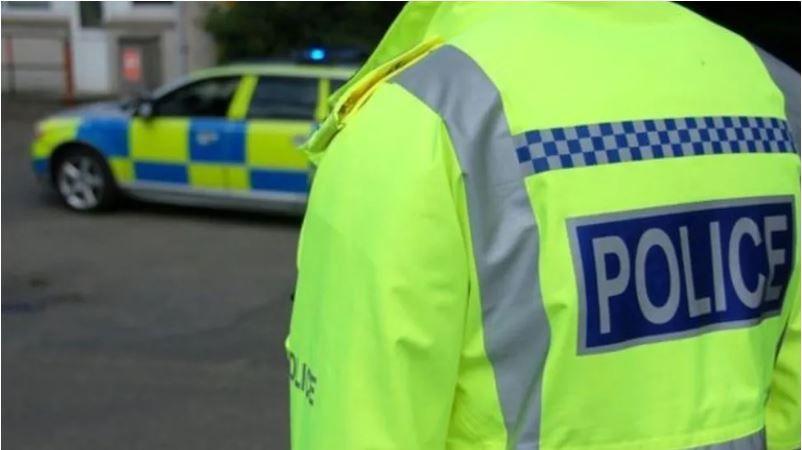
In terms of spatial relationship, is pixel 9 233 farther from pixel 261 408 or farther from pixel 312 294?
pixel 312 294

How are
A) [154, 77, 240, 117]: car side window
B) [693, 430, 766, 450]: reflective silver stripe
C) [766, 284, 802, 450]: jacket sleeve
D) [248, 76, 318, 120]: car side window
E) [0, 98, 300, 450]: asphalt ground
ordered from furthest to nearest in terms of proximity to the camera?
[154, 77, 240, 117]: car side window → [248, 76, 318, 120]: car side window → [0, 98, 300, 450]: asphalt ground → [766, 284, 802, 450]: jacket sleeve → [693, 430, 766, 450]: reflective silver stripe

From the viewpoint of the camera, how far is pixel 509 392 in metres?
1.35

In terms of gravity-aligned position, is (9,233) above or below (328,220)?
below

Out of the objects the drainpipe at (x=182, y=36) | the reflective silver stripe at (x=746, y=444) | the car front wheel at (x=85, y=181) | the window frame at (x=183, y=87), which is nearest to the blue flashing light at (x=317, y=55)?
the window frame at (x=183, y=87)

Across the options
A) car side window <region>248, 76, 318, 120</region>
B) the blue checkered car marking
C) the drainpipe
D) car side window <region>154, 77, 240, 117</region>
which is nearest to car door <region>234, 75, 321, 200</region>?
car side window <region>248, 76, 318, 120</region>

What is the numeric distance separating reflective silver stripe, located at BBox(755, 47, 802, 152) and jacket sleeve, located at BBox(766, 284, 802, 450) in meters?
0.25

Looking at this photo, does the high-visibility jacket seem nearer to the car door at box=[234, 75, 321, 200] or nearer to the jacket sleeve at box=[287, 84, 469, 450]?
the jacket sleeve at box=[287, 84, 469, 450]

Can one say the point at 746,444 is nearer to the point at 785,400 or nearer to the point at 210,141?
the point at 785,400

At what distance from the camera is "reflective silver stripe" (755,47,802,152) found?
5.08ft

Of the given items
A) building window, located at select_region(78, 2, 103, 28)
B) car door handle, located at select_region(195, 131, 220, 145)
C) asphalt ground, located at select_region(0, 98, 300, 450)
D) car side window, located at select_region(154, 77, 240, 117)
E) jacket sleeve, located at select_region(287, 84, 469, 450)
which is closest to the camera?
jacket sleeve, located at select_region(287, 84, 469, 450)

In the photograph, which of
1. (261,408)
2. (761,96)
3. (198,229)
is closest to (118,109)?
(198,229)

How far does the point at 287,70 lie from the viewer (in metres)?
9.05

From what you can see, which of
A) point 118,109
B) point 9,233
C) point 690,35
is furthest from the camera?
point 118,109

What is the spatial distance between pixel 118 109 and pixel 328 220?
8636 mm
